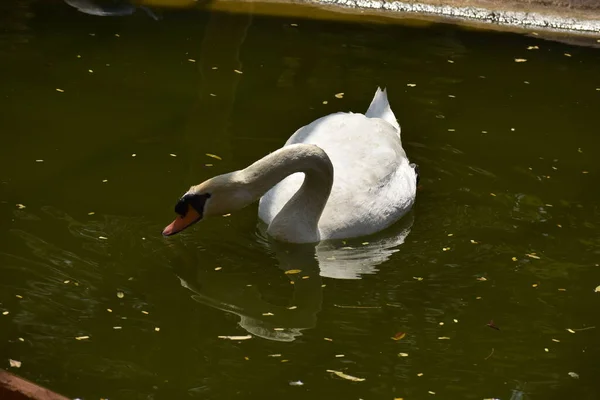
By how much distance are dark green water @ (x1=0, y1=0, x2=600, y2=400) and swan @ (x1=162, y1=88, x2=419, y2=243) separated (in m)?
0.16

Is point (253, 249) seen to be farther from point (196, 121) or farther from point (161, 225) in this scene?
point (196, 121)

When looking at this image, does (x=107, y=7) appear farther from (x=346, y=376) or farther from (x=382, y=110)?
(x=346, y=376)

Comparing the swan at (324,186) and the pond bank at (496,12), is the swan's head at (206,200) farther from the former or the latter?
the pond bank at (496,12)

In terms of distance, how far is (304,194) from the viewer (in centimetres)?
779

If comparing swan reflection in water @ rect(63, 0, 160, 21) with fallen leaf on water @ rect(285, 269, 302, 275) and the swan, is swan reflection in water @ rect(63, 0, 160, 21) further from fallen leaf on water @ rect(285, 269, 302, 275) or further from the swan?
fallen leaf on water @ rect(285, 269, 302, 275)

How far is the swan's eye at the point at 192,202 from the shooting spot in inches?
281

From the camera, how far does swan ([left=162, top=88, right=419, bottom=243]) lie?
723 cm

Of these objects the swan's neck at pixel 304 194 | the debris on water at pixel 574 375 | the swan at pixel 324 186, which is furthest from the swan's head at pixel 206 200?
the debris on water at pixel 574 375

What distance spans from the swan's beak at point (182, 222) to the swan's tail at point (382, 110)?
286 cm

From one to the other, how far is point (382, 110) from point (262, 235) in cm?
222

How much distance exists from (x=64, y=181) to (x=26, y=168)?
1.15 ft

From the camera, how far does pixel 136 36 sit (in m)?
11.7

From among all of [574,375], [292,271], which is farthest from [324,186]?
[574,375]

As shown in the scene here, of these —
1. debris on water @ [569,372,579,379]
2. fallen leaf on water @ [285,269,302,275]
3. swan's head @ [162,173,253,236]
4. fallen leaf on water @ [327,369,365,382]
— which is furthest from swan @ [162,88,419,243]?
debris on water @ [569,372,579,379]
